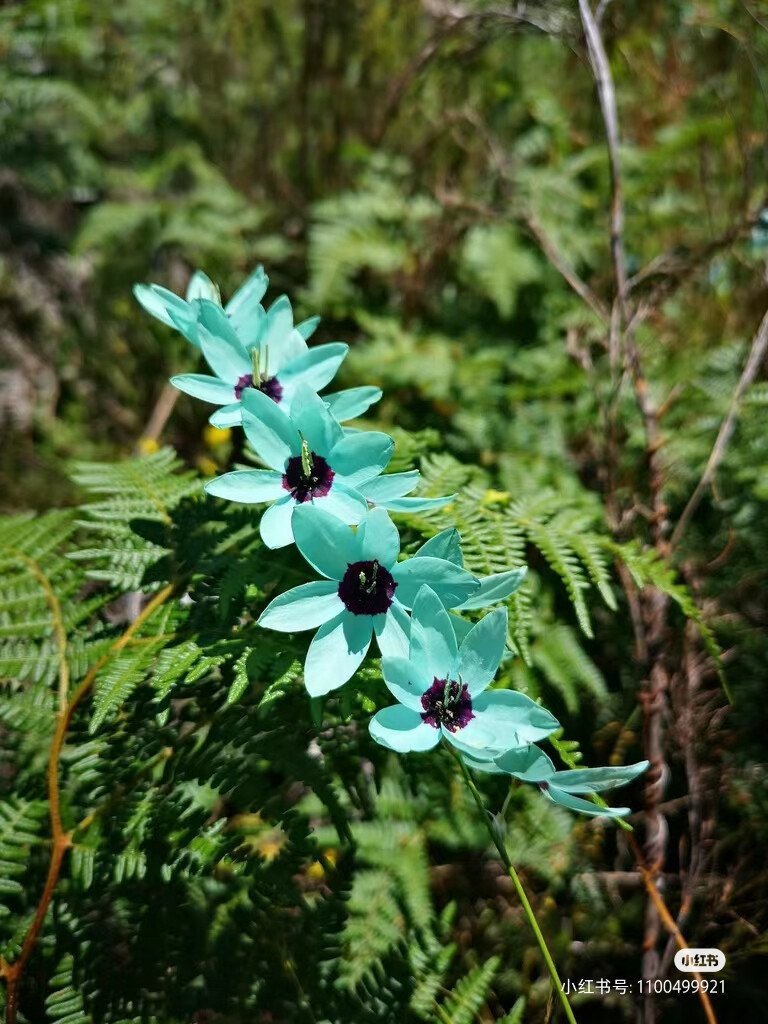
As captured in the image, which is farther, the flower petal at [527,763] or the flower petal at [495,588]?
the flower petal at [495,588]

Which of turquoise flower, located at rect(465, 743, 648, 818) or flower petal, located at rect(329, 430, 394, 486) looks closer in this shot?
turquoise flower, located at rect(465, 743, 648, 818)

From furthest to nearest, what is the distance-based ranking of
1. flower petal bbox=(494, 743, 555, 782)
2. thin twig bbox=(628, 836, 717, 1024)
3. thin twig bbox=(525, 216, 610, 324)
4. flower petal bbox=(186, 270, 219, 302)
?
thin twig bbox=(525, 216, 610, 324), thin twig bbox=(628, 836, 717, 1024), flower petal bbox=(186, 270, 219, 302), flower petal bbox=(494, 743, 555, 782)

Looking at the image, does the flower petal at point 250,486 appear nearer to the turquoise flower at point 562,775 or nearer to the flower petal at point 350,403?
the flower petal at point 350,403

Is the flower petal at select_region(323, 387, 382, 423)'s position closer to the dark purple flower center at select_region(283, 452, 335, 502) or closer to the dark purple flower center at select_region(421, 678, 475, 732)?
the dark purple flower center at select_region(283, 452, 335, 502)

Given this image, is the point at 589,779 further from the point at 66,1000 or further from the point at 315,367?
the point at 66,1000

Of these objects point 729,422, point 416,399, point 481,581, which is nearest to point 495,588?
point 481,581

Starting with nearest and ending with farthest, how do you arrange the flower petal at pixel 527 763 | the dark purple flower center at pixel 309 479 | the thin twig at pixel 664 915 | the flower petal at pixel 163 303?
the flower petal at pixel 527 763 → the dark purple flower center at pixel 309 479 → the flower petal at pixel 163 303 → the thin twig at pixel 664 915

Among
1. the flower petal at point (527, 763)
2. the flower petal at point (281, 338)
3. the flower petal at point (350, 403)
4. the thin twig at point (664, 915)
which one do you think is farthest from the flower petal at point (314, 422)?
the thin twig at point (664, 915)

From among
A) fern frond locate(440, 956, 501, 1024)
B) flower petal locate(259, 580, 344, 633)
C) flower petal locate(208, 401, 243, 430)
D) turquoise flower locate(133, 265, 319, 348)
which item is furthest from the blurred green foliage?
turquoise flower locate(133, 265, 319, 348)
